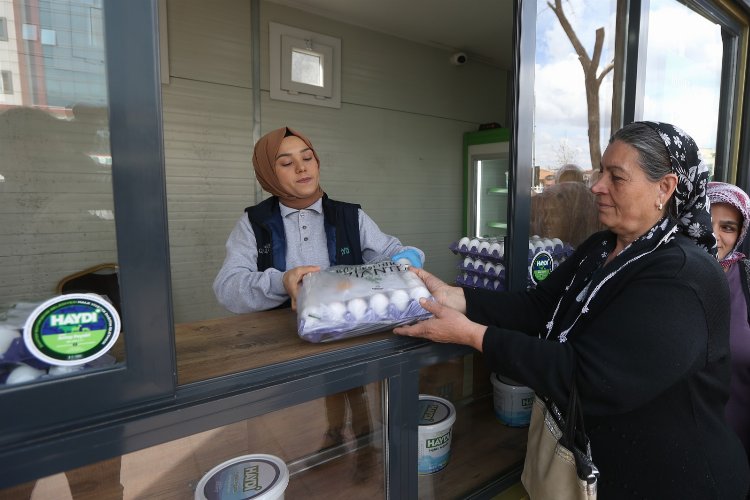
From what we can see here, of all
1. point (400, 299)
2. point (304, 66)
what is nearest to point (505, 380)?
point (400, 299)

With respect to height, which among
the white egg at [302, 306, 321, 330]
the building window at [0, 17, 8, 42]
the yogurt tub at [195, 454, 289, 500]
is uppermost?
the building window at [0, 17, 8, 42]

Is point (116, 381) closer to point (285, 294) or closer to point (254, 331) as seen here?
point (254, 331)

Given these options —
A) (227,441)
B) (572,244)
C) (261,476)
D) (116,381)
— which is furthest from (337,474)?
(572,244)

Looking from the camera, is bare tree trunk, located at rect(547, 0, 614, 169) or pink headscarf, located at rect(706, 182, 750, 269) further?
bare tree trunk, located at rect(547, 0, 614, 169)

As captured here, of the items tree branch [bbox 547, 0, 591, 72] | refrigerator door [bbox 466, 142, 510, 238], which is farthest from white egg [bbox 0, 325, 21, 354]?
refrigerator door [bbox 466, 142, 510, 238]

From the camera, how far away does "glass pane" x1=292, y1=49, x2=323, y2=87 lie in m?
3.70

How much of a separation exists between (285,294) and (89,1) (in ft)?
2.97

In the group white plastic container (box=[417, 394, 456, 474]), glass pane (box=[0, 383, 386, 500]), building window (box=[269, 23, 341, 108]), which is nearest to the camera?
glass pane (box=[0, 383, 386, 500])

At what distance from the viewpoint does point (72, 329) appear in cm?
66

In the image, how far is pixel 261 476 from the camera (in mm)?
1018

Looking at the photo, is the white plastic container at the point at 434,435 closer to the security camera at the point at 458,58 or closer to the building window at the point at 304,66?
the building window at the point at 304,66

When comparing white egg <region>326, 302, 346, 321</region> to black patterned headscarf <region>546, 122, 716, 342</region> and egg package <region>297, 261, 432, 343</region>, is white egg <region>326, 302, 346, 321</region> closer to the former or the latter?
egg package <region>297, 261, 432, 343</region>

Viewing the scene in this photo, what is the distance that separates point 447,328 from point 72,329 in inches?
30.6

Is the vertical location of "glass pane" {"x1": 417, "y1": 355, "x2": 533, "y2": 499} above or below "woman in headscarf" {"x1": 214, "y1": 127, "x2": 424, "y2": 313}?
below
